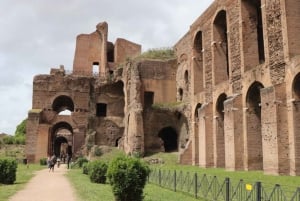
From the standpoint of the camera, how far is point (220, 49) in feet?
80.4

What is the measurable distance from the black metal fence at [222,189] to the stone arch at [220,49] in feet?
35.8

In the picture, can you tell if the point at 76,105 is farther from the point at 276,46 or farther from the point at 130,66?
the point at 276,46

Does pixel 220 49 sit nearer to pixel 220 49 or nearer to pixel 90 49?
pixel 220 49

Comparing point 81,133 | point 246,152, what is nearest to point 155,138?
point 81,133

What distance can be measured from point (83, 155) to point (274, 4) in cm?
2363

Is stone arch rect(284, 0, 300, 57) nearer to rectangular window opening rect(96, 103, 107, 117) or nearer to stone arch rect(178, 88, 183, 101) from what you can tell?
stone arch rect(178, 88, 183, 101)

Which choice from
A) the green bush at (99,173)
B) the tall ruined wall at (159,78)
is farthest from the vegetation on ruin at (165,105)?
the green bush at (99,173)

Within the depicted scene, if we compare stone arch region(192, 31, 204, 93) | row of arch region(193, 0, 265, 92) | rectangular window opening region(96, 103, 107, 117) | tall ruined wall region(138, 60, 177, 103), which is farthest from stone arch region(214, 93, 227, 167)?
rectangular window opening region(96, 103, 107, 117)

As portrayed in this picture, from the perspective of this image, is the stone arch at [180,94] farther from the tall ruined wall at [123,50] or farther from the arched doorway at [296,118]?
the arched doorway at [296,118]

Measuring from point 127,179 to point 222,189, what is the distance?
2.51m

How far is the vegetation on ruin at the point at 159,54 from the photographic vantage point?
35.0m

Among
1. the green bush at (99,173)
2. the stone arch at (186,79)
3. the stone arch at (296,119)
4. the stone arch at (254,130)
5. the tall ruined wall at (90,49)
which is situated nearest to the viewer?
the stone arch at (296,119)

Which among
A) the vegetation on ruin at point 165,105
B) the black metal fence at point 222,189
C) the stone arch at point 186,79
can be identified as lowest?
the black metal fence at point 222,189

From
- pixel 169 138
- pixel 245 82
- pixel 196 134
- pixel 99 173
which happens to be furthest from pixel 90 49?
pixel 99 173
